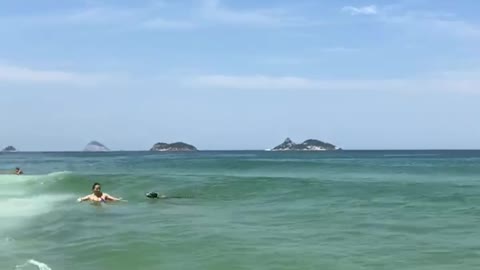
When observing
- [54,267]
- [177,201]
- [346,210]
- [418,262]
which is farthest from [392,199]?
[54,267]

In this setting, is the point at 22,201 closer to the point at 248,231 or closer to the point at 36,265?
the point at 248,231

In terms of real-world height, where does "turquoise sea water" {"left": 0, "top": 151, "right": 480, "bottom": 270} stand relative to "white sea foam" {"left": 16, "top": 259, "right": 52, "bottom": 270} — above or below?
above

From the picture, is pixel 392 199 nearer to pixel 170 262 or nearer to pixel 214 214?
pixel 214 214

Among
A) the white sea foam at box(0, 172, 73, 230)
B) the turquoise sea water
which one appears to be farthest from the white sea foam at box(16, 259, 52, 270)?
the white sea foam at box(0, 172, 73, 230)

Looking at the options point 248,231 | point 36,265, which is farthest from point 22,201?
point 36,265

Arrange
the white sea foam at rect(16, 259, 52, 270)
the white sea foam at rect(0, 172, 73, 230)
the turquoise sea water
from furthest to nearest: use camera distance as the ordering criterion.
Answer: the white sea foam at rect(0, 172, 73, 230) < the turquoise sea water < the white sea foam at rect(16, 259, 52, 270)

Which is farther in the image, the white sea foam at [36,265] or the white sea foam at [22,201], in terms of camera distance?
the white sea foam at [22,201]

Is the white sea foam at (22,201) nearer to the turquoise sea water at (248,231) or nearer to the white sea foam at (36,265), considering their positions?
the turquoise sea water at (248,231)

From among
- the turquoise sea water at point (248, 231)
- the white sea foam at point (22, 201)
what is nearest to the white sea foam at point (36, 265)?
the turquoise sea water at point (248, 231)

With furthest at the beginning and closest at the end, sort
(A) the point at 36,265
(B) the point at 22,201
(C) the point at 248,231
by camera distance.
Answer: (B) the point at 22,201
(C) the point at 248,231
(A) the point at 36,265

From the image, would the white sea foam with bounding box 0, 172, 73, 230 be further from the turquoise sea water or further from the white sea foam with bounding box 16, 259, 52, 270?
the white sea foam with bounding box 16, 259, 52, 270

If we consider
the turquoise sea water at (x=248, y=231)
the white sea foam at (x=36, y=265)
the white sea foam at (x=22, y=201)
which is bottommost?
the white sea foam at (x=22, y=201)

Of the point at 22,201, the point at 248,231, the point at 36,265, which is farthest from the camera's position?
the point at 22,201

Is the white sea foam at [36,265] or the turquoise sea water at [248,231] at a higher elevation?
the turquoise sea water at [248,231]
